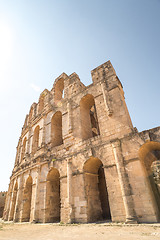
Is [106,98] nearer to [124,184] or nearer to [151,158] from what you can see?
[151,158]

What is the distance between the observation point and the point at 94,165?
1038 centimetres

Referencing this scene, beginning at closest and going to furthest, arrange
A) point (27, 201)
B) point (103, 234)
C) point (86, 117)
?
point (103, 234), point (86, 117), point (27, 201)

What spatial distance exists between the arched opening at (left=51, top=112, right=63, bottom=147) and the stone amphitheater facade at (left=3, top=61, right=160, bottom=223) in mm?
102

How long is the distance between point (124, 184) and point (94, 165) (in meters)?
3.19

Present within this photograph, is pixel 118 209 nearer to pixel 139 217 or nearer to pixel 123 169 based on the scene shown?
pixel 139 217

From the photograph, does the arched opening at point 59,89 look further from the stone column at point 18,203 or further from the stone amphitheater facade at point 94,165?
the stone column at point 18,203

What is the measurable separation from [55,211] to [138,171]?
7.46m

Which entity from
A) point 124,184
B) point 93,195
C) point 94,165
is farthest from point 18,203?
point 124,184

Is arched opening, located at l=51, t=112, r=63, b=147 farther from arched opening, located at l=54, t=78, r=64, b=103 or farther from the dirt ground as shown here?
the dirt ground

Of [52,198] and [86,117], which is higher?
[86,117]

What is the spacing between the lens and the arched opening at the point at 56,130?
1389cm

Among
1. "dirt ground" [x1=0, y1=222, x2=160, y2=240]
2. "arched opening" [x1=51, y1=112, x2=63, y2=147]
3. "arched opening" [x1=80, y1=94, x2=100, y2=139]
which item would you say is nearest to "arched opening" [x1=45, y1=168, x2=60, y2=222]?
"arched opening" [x1=51, y1=112, x2=63, y2=147]

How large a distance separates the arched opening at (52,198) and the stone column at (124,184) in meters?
5.67

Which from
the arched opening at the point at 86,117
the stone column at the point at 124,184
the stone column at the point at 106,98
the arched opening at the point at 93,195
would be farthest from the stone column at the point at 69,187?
the stone column at the point at 106,98
